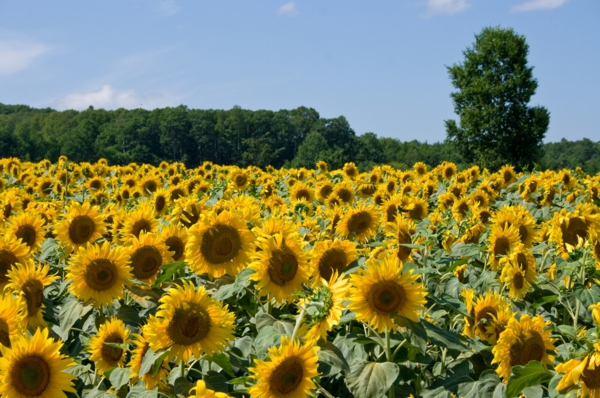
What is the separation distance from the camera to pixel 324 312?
238 centimetres

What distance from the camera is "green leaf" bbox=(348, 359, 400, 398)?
96.4 inches

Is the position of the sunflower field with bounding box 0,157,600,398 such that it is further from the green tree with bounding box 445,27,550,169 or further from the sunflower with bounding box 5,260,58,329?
the green tree with bounding box 445,27,550,169

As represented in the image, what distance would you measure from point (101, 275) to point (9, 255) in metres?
0.72

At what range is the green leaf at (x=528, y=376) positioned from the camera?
2406mm

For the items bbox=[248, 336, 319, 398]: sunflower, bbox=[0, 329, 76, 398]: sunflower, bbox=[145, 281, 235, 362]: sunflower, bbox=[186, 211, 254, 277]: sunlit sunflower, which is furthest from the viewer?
bbox=[186, 211, 254, 277]: sunlit sunflower

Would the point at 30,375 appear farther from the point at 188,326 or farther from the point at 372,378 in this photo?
the point at 372,378

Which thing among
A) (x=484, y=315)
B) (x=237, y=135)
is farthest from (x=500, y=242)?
(x=237, y=135)

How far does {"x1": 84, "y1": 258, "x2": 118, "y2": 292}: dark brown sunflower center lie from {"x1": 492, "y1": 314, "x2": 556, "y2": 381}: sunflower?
186 centimetres

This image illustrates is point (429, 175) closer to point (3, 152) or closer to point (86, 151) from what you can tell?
point (3, 152)

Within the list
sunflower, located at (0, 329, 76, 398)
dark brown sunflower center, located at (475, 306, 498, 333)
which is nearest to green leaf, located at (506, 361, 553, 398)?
dark brown sunflower center, located at (475, 306, 498, 333)

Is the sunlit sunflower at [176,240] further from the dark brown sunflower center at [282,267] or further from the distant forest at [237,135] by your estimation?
the distant forest at [237,135]

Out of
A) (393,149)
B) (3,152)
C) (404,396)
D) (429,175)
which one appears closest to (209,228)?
(404,396)

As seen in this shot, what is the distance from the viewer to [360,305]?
255 cm

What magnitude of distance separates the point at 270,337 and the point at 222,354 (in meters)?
0.21
